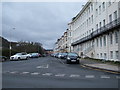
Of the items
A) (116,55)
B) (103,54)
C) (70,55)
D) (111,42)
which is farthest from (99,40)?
(70,55)

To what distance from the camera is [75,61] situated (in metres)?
25.2

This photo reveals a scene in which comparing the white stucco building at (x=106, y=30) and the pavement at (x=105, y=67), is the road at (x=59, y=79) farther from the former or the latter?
the white stucco building at (x=106, y=30)

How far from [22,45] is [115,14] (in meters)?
59.9

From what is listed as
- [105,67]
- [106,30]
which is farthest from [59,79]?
[106,30]

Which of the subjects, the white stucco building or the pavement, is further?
the white stucco building

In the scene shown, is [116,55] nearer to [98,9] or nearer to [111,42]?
[111,42]

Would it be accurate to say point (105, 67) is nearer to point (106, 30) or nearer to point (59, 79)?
point (59, 79)


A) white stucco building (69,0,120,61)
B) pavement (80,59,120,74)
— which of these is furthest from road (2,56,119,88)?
white stucco building (69,0,120,61)

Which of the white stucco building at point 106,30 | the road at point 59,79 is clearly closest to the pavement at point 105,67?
the road at point 59,79

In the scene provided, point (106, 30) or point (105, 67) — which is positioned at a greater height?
point (106, 30)

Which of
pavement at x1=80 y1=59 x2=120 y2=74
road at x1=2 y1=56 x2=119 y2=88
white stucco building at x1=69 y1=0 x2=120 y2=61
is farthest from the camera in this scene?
white stucco building at x1=69 y1=0 x2=120 y2=61

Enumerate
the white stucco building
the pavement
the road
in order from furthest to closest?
the white stucco building
the pavement
the road

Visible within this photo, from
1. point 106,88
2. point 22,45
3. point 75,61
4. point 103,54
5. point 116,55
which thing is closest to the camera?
point 106,88

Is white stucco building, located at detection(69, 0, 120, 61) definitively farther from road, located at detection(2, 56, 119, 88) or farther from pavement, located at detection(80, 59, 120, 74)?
road, located at detection(2, 56, 119, 88)
